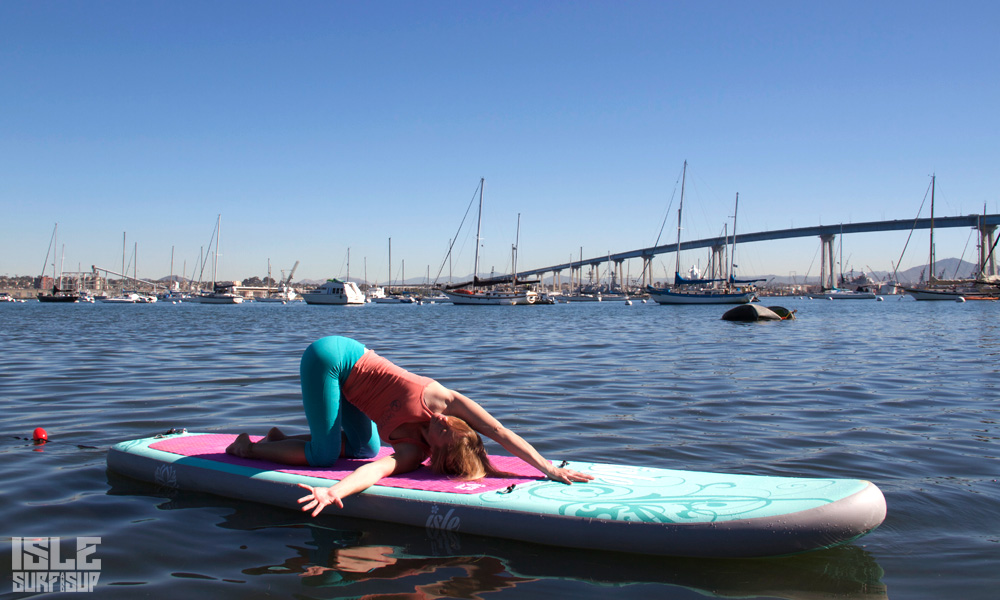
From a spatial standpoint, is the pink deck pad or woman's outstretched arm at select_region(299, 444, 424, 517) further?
the pink deck pad

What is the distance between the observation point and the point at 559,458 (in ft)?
18.8

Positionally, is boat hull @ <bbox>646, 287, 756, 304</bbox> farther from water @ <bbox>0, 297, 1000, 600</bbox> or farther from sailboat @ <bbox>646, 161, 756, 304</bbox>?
water @ <bbox>0, 297, 1000, 600</bbox>

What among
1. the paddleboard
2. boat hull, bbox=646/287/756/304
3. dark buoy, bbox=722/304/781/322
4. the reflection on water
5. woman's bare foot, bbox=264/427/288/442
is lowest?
the reflection on water

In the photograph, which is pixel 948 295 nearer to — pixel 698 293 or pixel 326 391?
pixel 698 293

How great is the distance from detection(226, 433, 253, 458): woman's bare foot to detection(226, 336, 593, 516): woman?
1.99ft

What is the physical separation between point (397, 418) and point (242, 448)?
144 cm

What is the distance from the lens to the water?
3355 mm

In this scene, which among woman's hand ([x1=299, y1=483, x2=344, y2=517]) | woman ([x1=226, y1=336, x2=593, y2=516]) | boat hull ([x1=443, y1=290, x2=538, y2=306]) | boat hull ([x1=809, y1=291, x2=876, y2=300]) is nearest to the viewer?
woman's hand ([x1=299, y1=483, x2=344, y2=517])

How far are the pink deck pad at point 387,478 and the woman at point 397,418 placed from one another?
3.0 inches

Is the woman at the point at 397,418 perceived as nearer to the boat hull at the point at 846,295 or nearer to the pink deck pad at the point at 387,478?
the pink deck pad at the point at 387,478

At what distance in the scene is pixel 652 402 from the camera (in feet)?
28.3

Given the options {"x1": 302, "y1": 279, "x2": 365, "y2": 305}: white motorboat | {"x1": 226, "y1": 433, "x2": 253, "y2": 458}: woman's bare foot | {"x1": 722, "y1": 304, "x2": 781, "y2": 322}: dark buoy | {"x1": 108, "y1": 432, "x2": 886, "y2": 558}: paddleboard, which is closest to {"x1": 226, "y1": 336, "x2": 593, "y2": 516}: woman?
{"x1": 108, "y1": 432, "x2": 886, "y2": 558}: paddleboard

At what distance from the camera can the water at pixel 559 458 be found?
336cm

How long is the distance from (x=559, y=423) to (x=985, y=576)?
435 centimetres
